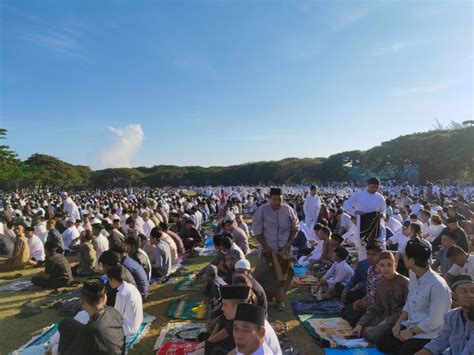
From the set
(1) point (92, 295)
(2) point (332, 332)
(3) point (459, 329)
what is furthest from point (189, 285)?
(3) point (459, 329)

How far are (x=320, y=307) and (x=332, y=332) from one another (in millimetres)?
909

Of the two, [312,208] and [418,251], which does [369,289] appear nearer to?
[418,251]

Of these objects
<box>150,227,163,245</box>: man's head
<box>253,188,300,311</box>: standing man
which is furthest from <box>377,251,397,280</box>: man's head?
<box>150,227,163,245</box>: man's head

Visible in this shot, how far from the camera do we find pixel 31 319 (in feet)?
16.3

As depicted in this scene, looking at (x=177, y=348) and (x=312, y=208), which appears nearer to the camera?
(x=177, y=348)

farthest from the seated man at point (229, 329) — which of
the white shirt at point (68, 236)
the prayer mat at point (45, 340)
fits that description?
the white shirt at point (68, 236)

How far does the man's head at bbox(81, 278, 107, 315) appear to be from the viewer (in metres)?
2.73

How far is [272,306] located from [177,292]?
1741 mm

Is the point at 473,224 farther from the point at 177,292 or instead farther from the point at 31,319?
the point at 31,319

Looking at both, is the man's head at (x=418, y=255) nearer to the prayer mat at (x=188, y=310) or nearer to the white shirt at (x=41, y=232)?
the prayer mat at (x=188, y=310)

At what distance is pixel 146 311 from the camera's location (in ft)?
17.0

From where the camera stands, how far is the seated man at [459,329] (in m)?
2.63

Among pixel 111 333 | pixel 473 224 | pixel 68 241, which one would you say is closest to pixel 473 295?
pixel 111 333

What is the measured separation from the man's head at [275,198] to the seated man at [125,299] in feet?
6.82
